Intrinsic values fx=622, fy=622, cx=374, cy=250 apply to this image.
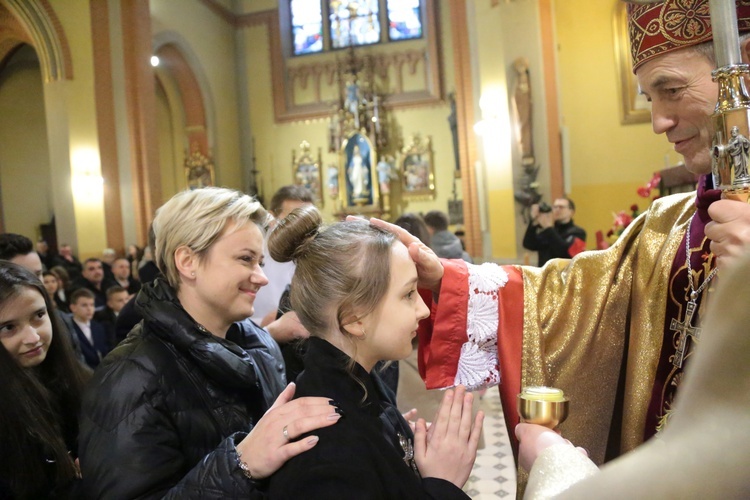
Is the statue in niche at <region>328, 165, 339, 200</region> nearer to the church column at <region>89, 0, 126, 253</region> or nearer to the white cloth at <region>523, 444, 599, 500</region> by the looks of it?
the church column at <region>89, 0, 126, 253</region>

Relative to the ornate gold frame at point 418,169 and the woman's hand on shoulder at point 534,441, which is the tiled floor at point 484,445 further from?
the ornate gold frame at point 418,169

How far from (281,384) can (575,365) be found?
0.83 meters

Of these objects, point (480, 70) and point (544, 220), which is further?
point (480, 70)

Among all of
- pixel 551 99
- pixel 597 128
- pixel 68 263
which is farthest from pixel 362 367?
pixel 597 128

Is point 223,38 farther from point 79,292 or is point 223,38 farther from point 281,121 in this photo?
point 79,292

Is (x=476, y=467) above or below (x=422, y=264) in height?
below

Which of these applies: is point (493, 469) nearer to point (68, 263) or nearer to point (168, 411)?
point (168, 411)

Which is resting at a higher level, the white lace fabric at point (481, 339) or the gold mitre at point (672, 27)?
the gold mitre at point (672, 27)

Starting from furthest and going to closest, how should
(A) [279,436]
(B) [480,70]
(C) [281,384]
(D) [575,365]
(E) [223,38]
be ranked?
(E) [223,38], (B) [480,70], (C) [281,384], (D) [575,365], (A) [279,436]

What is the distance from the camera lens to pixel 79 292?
446 centimetres

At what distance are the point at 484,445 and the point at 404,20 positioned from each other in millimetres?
13018

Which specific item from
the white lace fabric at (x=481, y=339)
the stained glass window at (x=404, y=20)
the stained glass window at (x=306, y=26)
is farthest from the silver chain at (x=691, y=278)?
the stained glass window at (x=306, y=26)

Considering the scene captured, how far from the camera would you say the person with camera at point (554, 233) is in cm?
518

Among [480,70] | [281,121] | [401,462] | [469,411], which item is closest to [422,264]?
[469,411]
